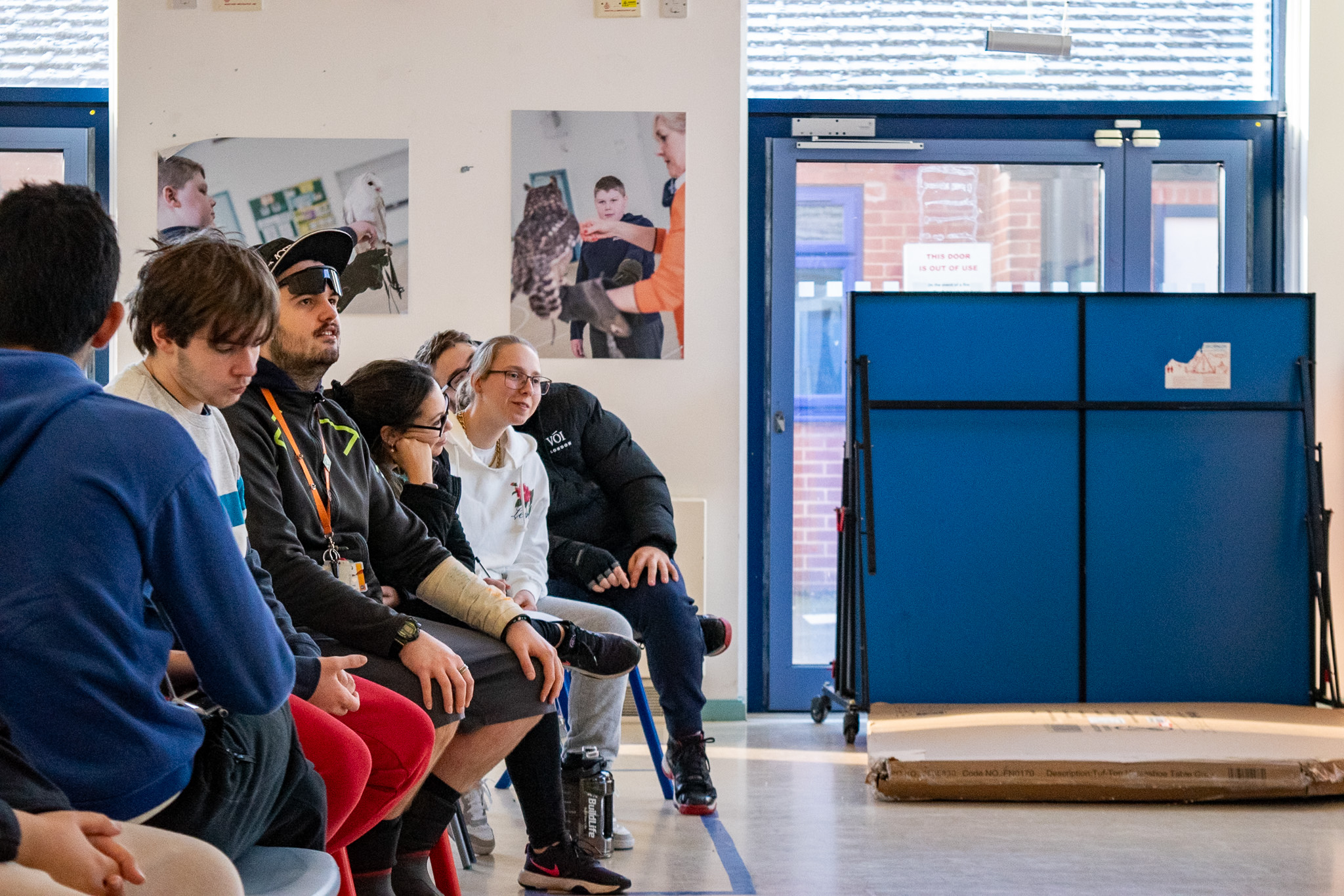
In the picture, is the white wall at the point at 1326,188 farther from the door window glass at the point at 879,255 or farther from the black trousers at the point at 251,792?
the black trousers at the point at 251,792

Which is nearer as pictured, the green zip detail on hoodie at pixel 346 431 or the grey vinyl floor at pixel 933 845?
the green zip detail on hoodie at pixel 346 431

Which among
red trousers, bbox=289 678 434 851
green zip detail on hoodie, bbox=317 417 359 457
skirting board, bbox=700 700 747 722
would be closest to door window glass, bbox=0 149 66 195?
green zip detail on hoodie, bbox=317 417 359 457

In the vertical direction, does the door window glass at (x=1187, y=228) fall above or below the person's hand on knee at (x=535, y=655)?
above

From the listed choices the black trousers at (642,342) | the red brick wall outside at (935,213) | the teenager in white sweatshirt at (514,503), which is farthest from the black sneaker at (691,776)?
the red brick wall outside at (935,213)

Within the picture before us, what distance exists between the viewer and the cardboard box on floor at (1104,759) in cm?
297

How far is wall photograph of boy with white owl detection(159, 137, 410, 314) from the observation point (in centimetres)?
391

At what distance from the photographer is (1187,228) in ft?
13.9

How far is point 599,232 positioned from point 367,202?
2.49ft

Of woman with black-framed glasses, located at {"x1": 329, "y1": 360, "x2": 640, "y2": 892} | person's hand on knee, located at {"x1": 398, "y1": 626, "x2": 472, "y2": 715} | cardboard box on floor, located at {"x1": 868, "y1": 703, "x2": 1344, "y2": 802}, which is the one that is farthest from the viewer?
cardboard box on floor, located at {"x1": 868, "y1": 703, "x2": 1344, "y2": 802}

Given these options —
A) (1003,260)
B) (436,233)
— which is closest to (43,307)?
(436,233)

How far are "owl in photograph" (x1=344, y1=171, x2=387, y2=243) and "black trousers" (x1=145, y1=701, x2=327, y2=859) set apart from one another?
286cm

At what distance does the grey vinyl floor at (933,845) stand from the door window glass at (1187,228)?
191 cm

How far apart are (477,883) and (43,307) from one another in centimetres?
162

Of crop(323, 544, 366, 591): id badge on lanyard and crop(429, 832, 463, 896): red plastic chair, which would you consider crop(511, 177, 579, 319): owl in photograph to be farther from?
crop(429, 832, 463, 896): red plastic chair
